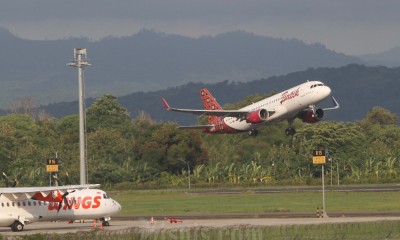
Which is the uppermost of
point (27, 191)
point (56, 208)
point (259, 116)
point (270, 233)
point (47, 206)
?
point (259, 116)

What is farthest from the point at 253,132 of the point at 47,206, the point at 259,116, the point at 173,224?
the point at 47,206

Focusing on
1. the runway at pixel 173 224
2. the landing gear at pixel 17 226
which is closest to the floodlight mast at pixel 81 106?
the runway at pixel 173 224

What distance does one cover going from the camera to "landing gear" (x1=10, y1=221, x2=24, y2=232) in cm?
7544

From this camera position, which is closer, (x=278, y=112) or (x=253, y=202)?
(x=253, y=202)

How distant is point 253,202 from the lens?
9812cm

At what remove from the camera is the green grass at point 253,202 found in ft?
292

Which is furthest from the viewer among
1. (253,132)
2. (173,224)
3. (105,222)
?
(253,132)

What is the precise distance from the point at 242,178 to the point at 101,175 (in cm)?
1724

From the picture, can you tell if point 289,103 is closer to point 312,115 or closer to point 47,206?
point 312,115

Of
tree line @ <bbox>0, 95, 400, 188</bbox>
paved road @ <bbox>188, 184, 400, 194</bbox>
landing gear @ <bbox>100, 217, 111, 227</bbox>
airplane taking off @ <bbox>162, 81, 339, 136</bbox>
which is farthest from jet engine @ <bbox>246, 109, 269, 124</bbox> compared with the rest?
landing gear @ <bbox>100, 217, 111, 227</bbox>

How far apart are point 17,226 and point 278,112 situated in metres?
32.4

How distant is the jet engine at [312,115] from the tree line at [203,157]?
25.8m

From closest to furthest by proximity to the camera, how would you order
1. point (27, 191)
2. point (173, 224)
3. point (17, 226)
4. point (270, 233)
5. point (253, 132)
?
point (270, 233)
point (27, 191)
point (17, 226)
point (173, 224)
point (253, 132)

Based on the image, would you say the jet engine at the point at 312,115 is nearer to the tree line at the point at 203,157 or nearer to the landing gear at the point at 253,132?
the landing gear at the point at 253,132
